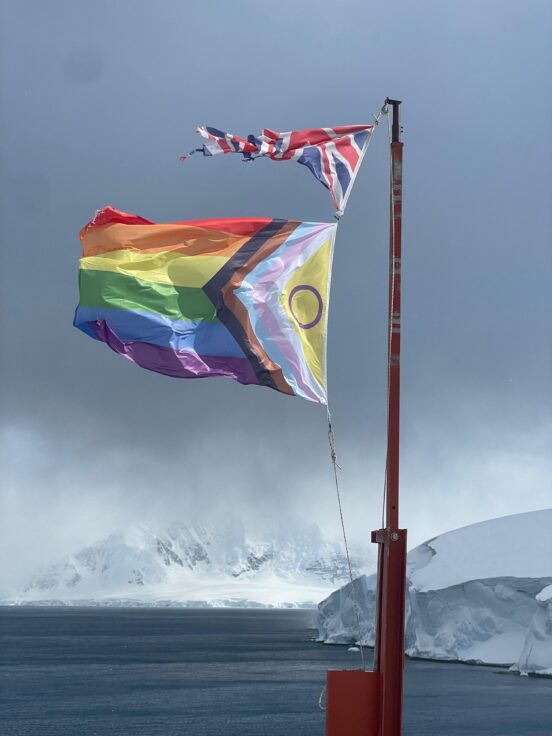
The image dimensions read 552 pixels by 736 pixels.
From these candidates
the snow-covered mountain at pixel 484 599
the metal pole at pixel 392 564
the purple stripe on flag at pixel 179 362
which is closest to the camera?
the metal pole at pixel 392 564

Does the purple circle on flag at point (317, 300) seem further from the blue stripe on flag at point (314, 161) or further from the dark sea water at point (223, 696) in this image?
the dark sea water at point (223, 696)

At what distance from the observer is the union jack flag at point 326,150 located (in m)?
10.9

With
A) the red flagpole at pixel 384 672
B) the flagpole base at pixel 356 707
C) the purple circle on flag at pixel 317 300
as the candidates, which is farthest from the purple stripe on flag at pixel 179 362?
the flagpole base at pixel 356 707

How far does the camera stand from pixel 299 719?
52.2 metres

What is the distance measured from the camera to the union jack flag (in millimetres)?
10852

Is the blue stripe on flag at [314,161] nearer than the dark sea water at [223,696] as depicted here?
Yes

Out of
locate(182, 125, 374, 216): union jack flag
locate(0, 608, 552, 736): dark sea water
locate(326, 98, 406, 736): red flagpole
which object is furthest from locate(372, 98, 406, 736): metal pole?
locate(0, 608, 552, 736): dark sea water

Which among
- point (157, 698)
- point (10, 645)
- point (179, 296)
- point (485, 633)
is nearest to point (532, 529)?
point (485, 633)

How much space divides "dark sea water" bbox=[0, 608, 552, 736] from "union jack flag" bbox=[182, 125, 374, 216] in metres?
41.4

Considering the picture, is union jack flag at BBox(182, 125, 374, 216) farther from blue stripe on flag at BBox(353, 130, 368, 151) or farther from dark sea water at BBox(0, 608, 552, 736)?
dark sea water at BBox(0, 608, 552, 736)

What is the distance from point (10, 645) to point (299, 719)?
7504cm

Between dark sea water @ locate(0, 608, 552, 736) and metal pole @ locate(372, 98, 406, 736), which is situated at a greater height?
metal pole @ locate(372, 98, 406, 736)

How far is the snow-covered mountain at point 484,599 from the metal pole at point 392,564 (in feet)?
201

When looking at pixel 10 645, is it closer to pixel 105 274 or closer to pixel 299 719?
pixel 299 719
